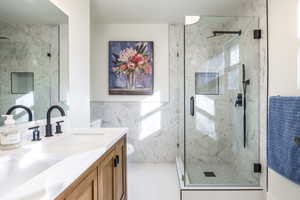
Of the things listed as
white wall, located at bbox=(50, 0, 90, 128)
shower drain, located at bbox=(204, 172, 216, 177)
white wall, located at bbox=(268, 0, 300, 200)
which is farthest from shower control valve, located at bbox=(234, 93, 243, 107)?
white wall, located at bbox=(50, 0, 90, 128)

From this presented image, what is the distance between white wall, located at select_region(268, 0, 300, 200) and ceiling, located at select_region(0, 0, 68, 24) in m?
2.02

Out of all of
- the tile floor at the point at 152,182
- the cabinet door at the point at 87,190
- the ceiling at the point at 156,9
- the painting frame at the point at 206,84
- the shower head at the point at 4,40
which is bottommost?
the tile floor at the point at 152,182

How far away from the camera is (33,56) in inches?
51.4

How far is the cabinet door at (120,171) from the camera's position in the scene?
4.78 ft

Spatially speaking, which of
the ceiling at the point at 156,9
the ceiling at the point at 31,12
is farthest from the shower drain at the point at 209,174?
the ceiling at the point at 31,12

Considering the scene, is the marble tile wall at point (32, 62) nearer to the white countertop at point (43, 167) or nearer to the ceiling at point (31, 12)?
the ceiling at point (31, 12)

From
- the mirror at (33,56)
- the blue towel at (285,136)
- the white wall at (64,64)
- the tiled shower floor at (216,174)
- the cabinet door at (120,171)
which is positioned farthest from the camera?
the tiled shower floor at (216,174)

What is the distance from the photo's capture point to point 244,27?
7.29 ft

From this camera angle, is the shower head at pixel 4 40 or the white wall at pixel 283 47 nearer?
the shower head at pixel 4 40

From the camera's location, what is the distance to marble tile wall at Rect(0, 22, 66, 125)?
1.07 meters

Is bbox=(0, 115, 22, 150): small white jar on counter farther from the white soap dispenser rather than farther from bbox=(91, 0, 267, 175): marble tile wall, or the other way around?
bbox=(91, 0, 267, 175): marble tile wall

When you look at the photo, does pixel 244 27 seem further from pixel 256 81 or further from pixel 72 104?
pixel 72 104

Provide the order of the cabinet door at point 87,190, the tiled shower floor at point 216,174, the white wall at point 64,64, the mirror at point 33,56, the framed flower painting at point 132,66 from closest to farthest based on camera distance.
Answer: the cabinet door at point 87,190, the mirror at point 33,56, the white wall at point 64,64, the tiled shower floor at point 216,174, the framed flower painting at point 132,66

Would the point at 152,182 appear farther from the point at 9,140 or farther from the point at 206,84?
the point at 9,140
